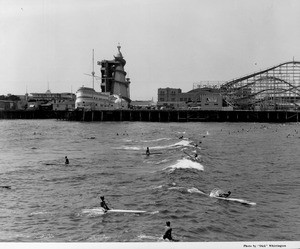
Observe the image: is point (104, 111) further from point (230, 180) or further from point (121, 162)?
point (230, 180)

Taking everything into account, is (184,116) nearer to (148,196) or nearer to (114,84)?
(114,84)

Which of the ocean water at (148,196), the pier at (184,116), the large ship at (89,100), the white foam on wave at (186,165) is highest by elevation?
the large ship at (89,100)

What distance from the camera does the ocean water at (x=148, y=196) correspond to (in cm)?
1948

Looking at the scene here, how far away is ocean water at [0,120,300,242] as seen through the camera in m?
19.5

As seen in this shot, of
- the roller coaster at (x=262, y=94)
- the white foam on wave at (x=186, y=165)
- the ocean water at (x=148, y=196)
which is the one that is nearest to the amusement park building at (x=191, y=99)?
the roller coaster at (x=262, y=94)

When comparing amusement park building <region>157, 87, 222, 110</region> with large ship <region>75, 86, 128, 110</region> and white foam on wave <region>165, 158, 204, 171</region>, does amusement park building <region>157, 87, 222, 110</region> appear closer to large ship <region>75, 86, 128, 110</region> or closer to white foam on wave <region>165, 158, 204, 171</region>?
large ship <region>75, 86, 128, 110</region>

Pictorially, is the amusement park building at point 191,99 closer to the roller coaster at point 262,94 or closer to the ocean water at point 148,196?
the roller coaster at point 262,94

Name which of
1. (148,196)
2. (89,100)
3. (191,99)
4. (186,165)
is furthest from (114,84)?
(148,196)

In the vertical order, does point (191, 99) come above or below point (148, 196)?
above

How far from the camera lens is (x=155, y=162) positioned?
132 ft

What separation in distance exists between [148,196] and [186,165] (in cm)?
1160

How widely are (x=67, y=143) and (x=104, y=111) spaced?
63.1 m

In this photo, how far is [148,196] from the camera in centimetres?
2575

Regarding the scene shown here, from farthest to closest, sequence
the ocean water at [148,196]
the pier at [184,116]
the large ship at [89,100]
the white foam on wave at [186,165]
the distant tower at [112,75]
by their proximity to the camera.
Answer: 1. the distant tower at [112,75]
2. the large ship at [89,100]
3. the pier at [184,116]
4. the white foam on wave at [186,165]
5. the ocean water at [148,196]
